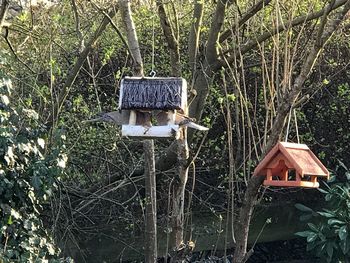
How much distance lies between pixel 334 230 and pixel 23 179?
289cm

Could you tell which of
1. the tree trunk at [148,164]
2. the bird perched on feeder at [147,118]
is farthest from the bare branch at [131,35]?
the bird perched on feeder at [147,118]

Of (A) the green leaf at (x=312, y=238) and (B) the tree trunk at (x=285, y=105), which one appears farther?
(A) the green leaf at (x=312, y=238)

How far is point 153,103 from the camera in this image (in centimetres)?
321

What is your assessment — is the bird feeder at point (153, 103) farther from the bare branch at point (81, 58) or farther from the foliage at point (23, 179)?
the bare branch at point (81, 58)

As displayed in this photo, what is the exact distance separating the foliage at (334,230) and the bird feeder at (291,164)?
1.94m

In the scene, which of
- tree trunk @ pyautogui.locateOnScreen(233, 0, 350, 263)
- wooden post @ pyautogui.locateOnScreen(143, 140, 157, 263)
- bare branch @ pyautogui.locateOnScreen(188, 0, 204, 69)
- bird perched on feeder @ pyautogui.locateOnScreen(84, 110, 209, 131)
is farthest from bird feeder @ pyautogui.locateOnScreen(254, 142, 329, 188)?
bare branch @ pyautogui.locateOnScreen(188, 0, 204, 69)

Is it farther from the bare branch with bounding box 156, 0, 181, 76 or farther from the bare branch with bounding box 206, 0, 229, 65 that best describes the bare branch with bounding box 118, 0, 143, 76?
the bare branch with bounding box 206, 0, 229, 65

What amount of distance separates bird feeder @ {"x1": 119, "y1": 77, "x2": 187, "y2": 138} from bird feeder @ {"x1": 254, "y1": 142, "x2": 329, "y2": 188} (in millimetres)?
666

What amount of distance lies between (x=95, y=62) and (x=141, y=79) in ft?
10.0

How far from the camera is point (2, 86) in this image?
4.30m

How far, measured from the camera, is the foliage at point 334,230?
554cm

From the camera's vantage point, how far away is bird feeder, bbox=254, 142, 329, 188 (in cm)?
348

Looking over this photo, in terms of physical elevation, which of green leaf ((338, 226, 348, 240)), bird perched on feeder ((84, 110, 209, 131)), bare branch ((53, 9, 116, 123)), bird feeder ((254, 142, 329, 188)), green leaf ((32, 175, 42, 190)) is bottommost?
green leaf ((338, 226, 348, 240))

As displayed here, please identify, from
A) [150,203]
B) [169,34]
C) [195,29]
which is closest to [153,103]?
[169,34]
